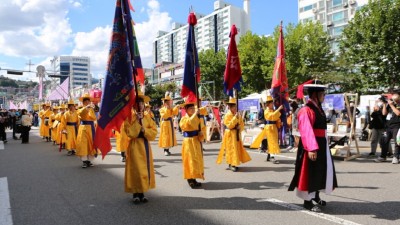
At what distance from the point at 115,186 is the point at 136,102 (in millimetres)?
2103

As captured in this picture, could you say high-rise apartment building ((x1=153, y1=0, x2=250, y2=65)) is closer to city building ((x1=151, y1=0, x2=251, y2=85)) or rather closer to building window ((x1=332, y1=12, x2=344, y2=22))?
city building ((x1=151, y1=0, x2=251, y2=85))

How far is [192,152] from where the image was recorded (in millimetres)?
6898

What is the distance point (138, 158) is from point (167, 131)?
22.0 ft

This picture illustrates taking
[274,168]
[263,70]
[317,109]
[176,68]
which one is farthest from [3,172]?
[176,68]

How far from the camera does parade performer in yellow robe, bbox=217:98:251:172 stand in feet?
28.0

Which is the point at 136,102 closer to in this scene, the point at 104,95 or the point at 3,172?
the point at 104,95

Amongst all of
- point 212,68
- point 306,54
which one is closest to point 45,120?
point 306,54

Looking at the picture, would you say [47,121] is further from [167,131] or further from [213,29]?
[213,29]

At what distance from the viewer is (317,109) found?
527 centimetres

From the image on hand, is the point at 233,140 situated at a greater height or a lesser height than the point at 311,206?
greater

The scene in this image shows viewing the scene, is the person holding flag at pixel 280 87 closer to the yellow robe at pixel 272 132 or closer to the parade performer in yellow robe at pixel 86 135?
the yellow robe at pixel 272 132

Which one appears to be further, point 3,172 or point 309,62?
point 309,62

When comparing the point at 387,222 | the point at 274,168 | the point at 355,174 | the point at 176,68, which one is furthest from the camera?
the point at 176,68

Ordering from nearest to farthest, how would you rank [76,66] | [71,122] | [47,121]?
[71,122] < [47,121] < [76,66]
